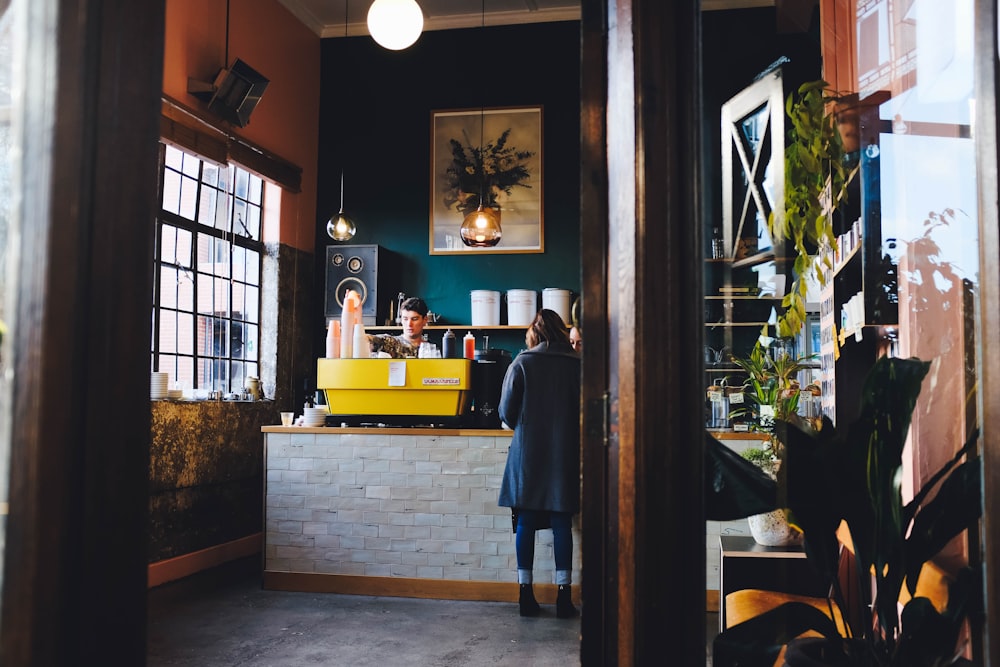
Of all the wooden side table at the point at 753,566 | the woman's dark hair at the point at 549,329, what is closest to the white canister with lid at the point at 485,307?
the woman's dark hair at the point at 549,329

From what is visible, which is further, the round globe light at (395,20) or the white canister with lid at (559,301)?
the white canister with lid at (559,301)

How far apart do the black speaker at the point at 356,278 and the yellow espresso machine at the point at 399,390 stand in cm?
178

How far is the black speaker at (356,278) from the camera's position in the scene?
7.18 meters

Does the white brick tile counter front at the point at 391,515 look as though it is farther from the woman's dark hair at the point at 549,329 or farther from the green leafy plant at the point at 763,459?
the green leafy plant at the point at 763,459

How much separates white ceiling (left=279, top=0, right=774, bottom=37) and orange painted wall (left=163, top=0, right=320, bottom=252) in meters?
0.15

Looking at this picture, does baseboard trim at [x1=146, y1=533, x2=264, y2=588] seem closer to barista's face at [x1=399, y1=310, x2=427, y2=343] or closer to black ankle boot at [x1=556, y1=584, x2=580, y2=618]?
barista's face at [x1=399, y1=310, x2=427, y2=343]

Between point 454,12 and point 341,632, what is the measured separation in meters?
5.17

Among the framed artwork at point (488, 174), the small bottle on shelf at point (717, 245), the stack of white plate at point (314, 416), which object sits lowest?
the stack of white plate at point (314, 416)

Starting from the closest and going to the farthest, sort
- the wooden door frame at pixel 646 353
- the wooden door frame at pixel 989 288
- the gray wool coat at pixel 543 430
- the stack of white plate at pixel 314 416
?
the wooden door frame at pixel 989 288 < the wooden door frame at pixel 646 353 < the gray wool coat at pixel 543 430 < the stack of white plate at pixel 314 416

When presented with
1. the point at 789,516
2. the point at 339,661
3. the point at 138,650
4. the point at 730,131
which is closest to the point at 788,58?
the point at 730,131

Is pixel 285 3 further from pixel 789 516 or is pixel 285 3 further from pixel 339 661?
pixel 789 516

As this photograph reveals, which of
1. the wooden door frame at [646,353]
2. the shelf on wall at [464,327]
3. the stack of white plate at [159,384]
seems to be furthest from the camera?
the shelf on wall at [464,327]

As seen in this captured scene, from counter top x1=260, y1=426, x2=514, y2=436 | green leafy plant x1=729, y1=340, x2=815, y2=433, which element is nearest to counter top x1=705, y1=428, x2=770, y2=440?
green leafy plant x1=729, y1=340, x2=815, y2=433

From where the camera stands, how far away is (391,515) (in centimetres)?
511
